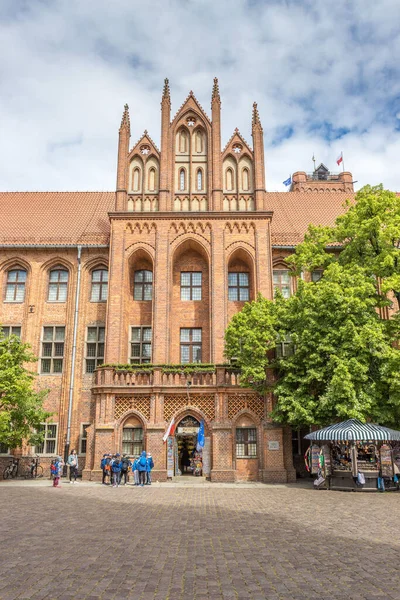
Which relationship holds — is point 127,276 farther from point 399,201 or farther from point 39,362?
point 399,201

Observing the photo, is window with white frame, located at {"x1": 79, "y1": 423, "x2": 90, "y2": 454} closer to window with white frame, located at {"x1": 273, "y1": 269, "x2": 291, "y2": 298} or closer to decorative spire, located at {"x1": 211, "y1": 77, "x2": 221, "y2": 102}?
window with white frame, located at {"x1": 273, "y1": 269, "x2": 291, "y2": 298}

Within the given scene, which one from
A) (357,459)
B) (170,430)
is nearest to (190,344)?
(170,430)

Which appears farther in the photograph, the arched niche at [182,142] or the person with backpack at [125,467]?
the arched niche at [182,142]

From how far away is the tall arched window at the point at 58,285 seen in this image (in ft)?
95.0

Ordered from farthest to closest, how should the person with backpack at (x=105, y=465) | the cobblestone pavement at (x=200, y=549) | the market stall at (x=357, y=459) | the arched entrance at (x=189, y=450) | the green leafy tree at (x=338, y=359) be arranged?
the arched entrance at (x=189, y=450)
the person with backpack at (x=105, y=465)
the green leafy tree at (x=338, y=359)
the market stall at (x=357, y=459)
the cobblestone pavement at (x=200, y=549)

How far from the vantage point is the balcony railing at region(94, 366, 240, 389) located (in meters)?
23.2

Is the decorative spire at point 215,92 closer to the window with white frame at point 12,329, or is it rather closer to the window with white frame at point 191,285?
the window with white frame at point 191,285

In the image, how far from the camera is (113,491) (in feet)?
61.4

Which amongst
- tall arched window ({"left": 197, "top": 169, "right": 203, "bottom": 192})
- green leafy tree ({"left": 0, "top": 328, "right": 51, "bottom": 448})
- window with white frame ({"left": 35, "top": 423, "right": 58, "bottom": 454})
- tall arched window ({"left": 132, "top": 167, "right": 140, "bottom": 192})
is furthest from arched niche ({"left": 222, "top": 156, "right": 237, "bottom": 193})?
window with white frame ({"left": 35, "top": 423, "right": 58, "bottom": 454})

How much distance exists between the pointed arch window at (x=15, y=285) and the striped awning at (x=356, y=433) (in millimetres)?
18798

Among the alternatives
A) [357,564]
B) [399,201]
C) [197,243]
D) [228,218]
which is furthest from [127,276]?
[357,564]

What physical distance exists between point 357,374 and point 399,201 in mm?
7720

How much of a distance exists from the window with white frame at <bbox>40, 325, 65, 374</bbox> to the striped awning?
15.1m

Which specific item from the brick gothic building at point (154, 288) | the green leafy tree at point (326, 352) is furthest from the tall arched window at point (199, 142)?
the green leafy tree at point (326, 352)
